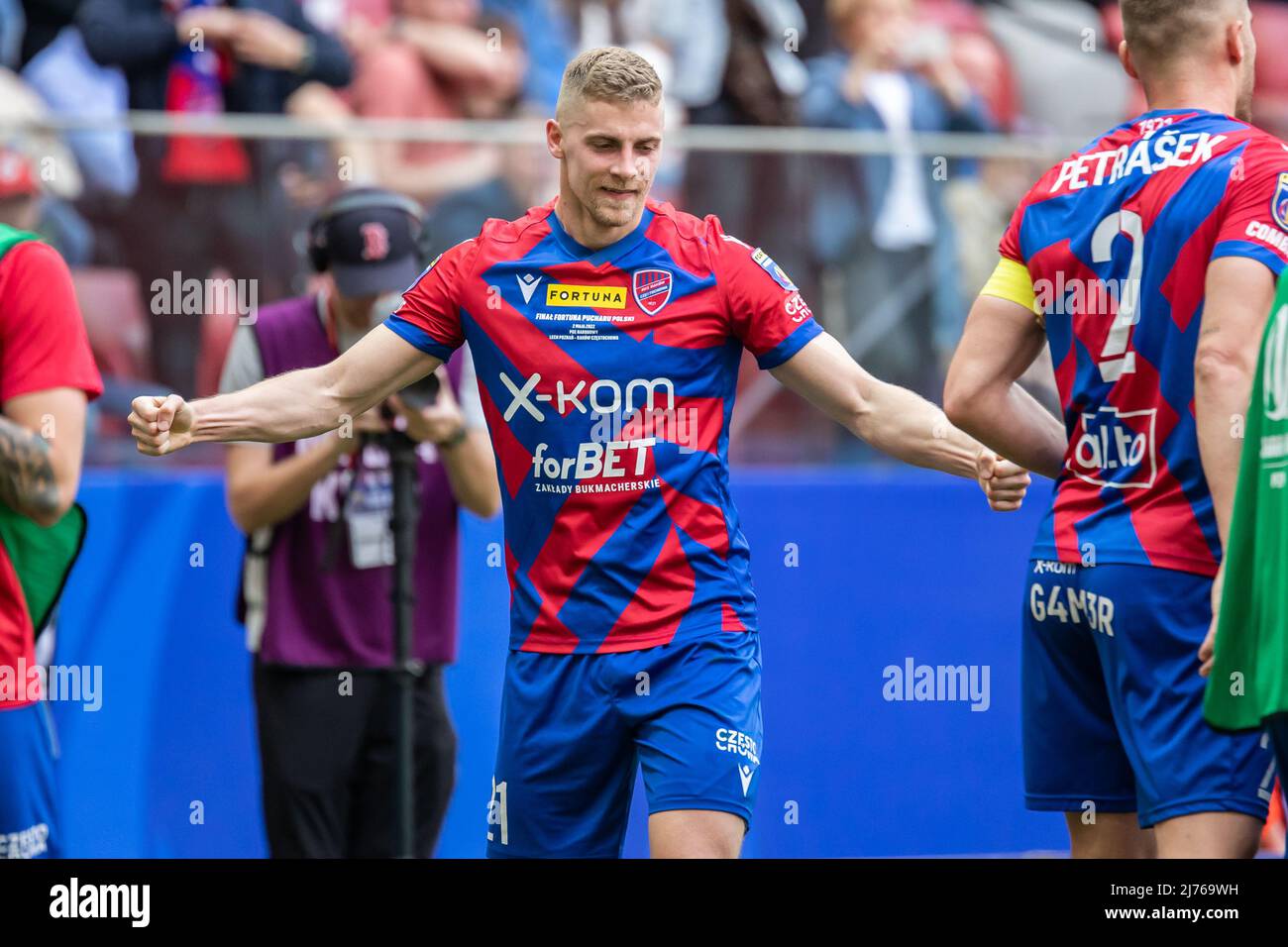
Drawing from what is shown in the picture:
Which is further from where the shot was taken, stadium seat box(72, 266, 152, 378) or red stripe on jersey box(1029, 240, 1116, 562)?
stadium seat box(72, 266, 152, 378)

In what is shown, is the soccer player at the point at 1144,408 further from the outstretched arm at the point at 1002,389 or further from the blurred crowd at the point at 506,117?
the blurred crowd at the point at 506,117

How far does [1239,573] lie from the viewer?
12.1ft

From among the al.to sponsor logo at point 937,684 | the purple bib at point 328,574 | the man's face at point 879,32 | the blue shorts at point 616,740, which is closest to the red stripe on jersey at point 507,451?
the blue shorts at point 616,740

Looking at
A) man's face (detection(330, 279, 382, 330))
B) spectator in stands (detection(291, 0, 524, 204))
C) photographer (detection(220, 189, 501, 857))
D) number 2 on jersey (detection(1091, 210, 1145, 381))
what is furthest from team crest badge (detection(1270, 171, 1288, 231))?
spectator in stands (detection(291, 0, 524, 204))

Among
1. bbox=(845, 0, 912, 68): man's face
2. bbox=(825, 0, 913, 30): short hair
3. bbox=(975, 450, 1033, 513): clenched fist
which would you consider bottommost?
bbox=(975, 450, 1033, 513): clenched fist

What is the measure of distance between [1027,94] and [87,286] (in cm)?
539

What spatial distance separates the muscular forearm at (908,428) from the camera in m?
4.82

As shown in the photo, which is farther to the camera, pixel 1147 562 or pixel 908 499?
pixel 908 499

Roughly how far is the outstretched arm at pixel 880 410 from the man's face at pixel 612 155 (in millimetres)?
618

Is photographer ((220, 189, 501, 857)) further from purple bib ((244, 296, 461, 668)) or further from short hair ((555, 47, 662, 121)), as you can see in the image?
short hair ((555, 47, 662, 121))
